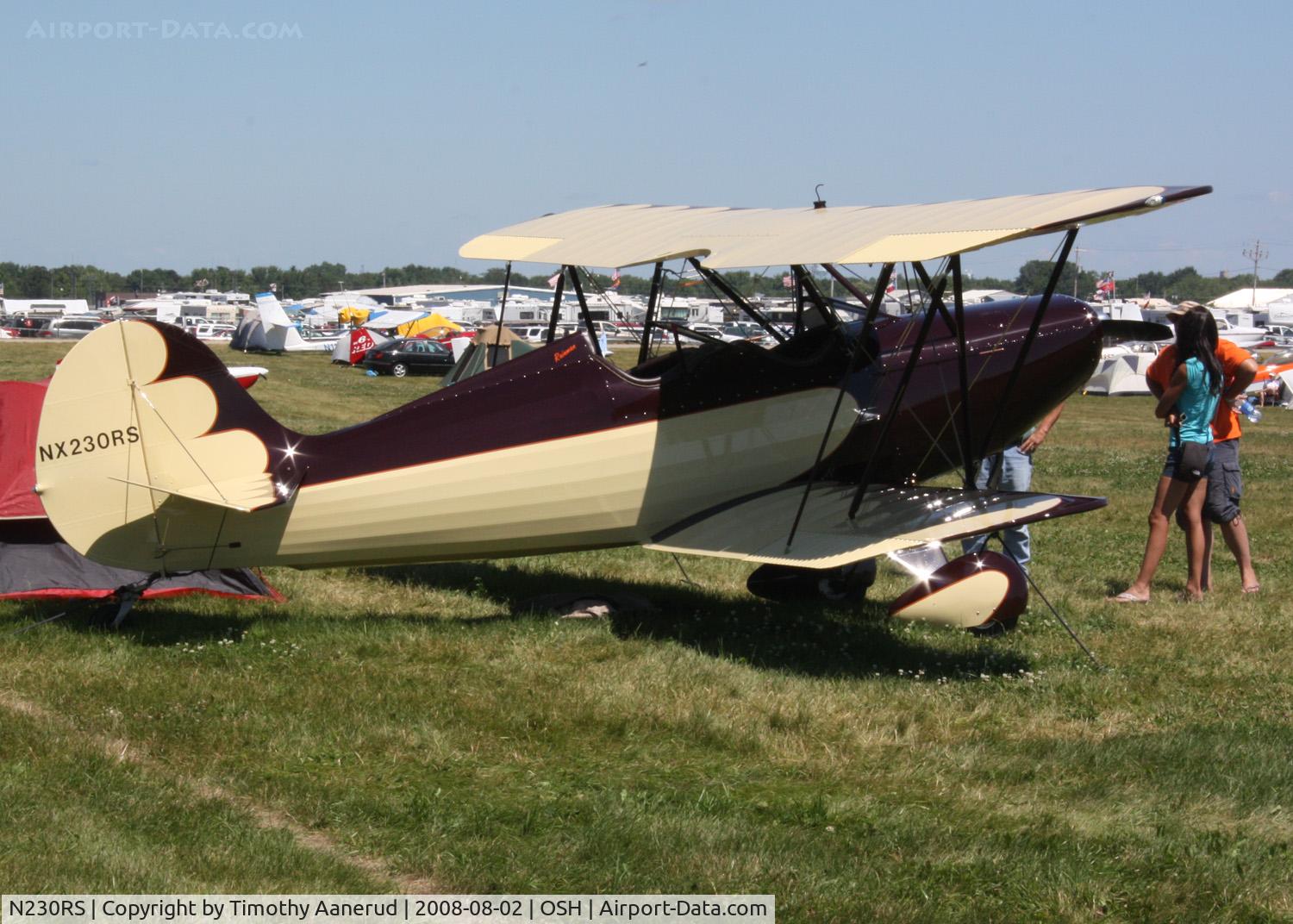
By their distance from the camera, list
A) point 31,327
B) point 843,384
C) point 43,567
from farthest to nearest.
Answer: point 31,327
point 43,567
point 843,384

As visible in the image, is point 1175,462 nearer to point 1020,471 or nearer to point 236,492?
point 1020,471

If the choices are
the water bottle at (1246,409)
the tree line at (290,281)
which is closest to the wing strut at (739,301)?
the water bottle at (1246,409)

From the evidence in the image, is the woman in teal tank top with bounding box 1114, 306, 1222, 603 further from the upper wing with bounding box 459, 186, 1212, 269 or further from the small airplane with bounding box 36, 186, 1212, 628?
the upper wing with bounding box 459, 186, 1212, 269

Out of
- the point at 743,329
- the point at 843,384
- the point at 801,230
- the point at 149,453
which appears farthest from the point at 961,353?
the point at 149,453

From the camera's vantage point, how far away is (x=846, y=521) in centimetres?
700

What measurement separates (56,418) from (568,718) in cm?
287

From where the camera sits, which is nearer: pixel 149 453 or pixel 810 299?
pixel 149 453

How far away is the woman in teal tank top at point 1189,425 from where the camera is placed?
795 centimetres

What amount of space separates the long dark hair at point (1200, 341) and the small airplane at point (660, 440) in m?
0.52

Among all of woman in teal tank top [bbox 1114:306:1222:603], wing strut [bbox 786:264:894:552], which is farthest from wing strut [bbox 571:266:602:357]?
woman in teal tank top [bbox 1114:306:1222:603]

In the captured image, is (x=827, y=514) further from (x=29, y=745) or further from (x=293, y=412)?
(x=293, y=412)

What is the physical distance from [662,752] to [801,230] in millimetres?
3441

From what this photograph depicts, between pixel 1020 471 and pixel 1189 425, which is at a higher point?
pixel 1189 425

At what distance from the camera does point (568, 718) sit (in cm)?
566
